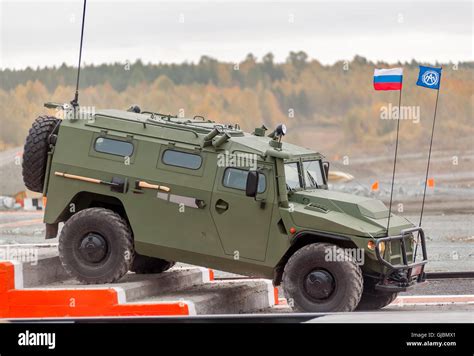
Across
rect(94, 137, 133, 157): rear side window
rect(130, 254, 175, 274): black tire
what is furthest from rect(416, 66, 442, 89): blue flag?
rect(130, 254, 175, 274): black tire

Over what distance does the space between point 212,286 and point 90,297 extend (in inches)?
91.4

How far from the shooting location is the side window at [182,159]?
11172mm

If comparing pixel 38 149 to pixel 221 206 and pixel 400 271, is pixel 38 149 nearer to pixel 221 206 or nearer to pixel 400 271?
pixel 221 206

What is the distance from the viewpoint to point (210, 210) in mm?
10953

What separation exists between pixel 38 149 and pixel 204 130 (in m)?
1.67

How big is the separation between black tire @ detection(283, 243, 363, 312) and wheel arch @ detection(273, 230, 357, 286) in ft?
0.34

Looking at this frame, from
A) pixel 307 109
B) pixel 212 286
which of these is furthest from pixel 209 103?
pixel 212 286

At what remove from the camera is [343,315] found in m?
8.99

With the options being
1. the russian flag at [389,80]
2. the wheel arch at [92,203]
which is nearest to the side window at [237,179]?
the wheel arch at [92,203]

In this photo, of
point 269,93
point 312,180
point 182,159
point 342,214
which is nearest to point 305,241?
point 342,214

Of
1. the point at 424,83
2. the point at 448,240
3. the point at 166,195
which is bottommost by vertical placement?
the point at 448,240

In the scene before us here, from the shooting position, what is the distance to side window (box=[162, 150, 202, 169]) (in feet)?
36.7
